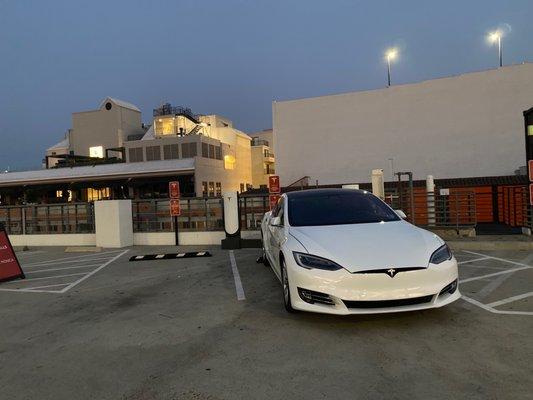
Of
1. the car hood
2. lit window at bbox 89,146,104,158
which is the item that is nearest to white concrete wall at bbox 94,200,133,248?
the car hood

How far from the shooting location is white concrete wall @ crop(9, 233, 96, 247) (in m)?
14.6

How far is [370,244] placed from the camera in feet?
15.2

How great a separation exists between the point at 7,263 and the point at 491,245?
35.4 ft

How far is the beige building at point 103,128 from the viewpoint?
54.4 m

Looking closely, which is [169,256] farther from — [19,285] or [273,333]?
[273,333]

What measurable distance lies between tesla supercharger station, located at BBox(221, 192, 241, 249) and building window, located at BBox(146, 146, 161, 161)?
117ft

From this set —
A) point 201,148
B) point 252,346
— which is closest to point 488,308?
point 252,346

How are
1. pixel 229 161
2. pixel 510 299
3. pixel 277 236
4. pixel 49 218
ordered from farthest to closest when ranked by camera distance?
1. pixel 229 161
2. pixel 49 218
3. pixel 277 236
4. pixel 510 299

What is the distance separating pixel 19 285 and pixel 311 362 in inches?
270

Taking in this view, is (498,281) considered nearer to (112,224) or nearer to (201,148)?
(112,224)

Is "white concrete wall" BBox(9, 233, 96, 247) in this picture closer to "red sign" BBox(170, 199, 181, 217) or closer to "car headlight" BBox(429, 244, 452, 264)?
"red sign" BBox(170, 199, 181, 217)

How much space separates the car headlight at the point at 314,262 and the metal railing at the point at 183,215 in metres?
8.89

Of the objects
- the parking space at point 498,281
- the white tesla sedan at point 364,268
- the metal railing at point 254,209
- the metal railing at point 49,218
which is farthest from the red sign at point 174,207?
the white tesla sedan at point 364,268

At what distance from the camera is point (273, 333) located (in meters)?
4.55
